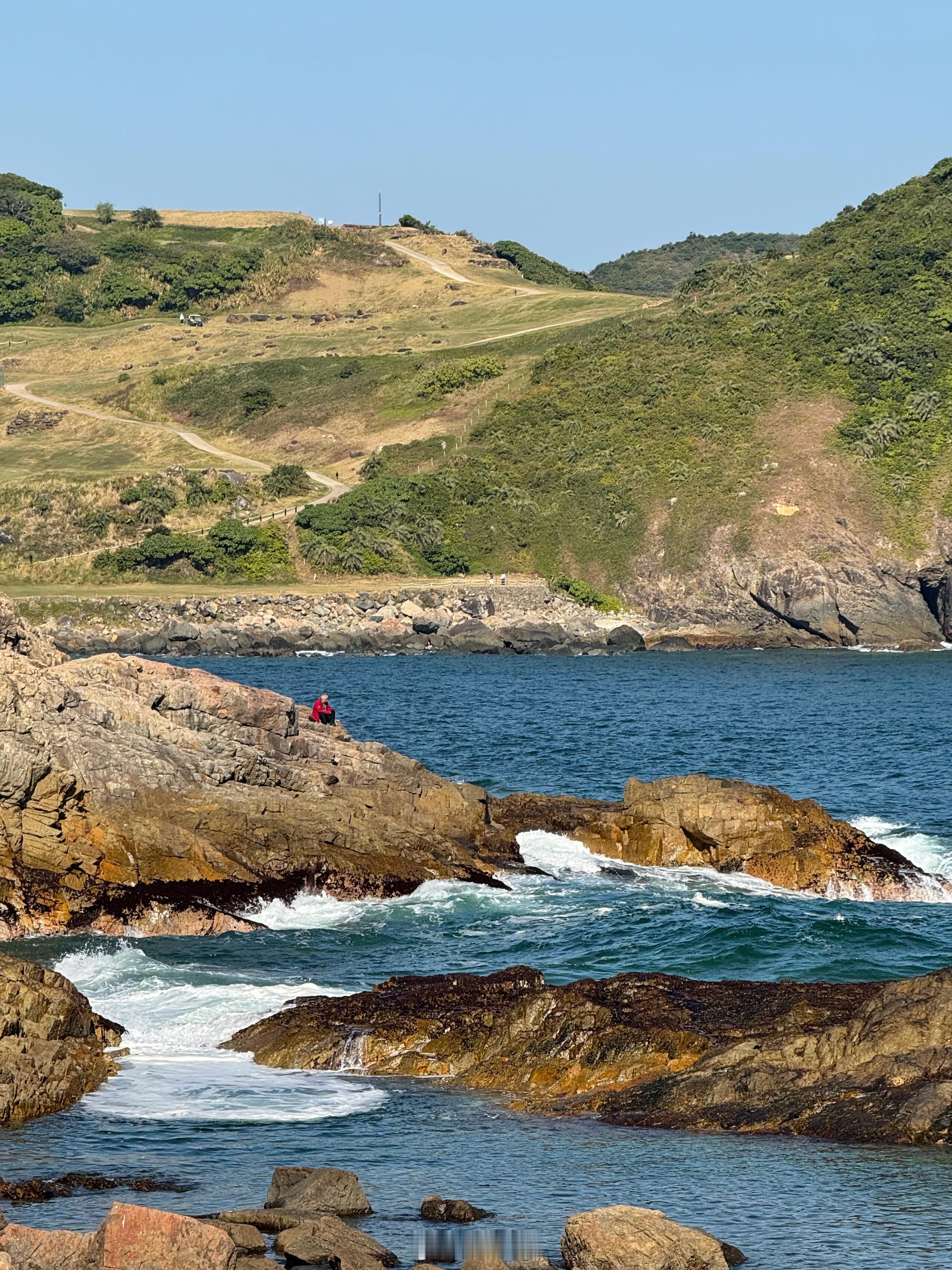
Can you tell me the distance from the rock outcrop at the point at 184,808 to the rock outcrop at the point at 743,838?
2.46m

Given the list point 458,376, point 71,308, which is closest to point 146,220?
point 71,308

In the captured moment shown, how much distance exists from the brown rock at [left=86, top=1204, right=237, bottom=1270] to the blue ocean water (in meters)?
1.89

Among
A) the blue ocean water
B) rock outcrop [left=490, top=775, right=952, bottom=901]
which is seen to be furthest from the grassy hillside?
rock outcrop [left=490, top=775, right=952, bottom=901]

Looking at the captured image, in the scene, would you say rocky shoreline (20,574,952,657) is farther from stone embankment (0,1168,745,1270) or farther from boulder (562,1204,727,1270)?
boulder (562,1204,727,1270)

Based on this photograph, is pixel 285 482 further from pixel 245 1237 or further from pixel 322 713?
pixel 245 1237

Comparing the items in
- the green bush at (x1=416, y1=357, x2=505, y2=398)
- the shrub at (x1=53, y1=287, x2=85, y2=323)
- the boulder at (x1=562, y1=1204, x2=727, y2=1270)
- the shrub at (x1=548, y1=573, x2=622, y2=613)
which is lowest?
the boulder at (x1=562, y1=1204, x2=727, y2=1270)

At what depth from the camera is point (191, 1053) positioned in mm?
21156

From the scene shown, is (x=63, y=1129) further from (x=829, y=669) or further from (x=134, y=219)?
(x=134, y=219)

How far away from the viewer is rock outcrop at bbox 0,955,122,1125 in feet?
60.4

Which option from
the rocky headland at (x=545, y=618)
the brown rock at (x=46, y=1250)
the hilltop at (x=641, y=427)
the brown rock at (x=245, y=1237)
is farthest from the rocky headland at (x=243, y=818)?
the hilltop at (x=641, y=427)

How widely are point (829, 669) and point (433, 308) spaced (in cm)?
8462

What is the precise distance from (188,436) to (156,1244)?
386 ft

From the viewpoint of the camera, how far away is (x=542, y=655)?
286 ft

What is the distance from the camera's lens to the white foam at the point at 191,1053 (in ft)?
61.6
